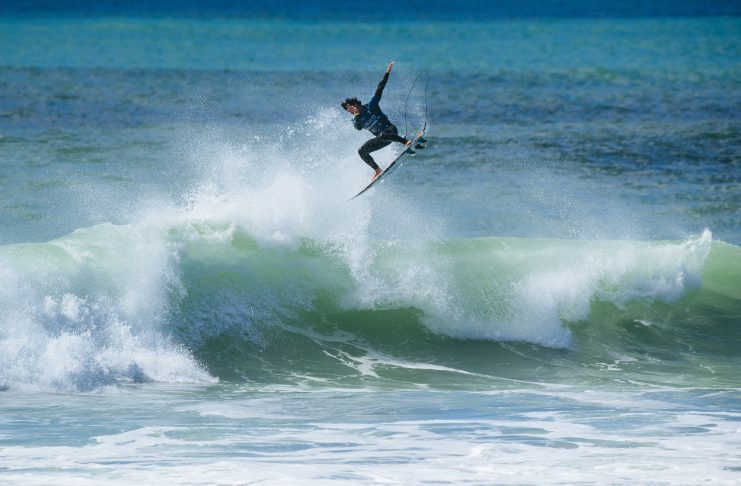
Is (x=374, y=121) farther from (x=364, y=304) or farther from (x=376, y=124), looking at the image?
(x=364, y=304)

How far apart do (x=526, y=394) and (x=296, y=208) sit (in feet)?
15.9

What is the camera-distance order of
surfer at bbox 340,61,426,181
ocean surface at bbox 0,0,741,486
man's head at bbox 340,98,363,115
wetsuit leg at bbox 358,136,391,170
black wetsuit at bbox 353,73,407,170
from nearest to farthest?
ocean surface at bbox 0,0,741,486, man's head at bbox 340,98,363,115, surfer at bbox 340,61,426,181, black wetsuit at bbox 353,73,407,170, wetsuit leg at bbox 358,136,391,170

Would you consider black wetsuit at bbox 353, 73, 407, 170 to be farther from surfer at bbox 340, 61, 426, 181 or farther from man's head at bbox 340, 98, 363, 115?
man's head at bbox 340, 98, 363, 115

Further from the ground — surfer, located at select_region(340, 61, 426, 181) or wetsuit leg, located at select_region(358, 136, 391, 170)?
surfer, located at select_region(340, 61, 426, 181)

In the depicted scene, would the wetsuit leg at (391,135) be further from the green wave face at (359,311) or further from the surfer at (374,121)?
the green wave face at (359,311)

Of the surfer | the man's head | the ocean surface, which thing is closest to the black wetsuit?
the surfer

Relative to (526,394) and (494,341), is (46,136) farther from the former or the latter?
(526,394)

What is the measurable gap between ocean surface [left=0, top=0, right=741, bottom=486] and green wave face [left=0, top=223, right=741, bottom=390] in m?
0.04

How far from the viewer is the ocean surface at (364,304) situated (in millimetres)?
10320

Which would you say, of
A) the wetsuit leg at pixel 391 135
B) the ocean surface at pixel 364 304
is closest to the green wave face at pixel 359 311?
the ocean surface at pixel 364 304

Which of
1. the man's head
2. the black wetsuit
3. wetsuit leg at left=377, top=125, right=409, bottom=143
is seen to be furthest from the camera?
wetsuit leg at left=377, top=125, right=409, bottom=143

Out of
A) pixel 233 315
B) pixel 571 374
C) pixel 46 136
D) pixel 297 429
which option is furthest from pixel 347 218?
pixel 46 136

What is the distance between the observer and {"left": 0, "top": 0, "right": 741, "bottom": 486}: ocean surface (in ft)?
33.9

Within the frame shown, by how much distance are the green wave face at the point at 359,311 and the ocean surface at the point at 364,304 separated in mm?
35
